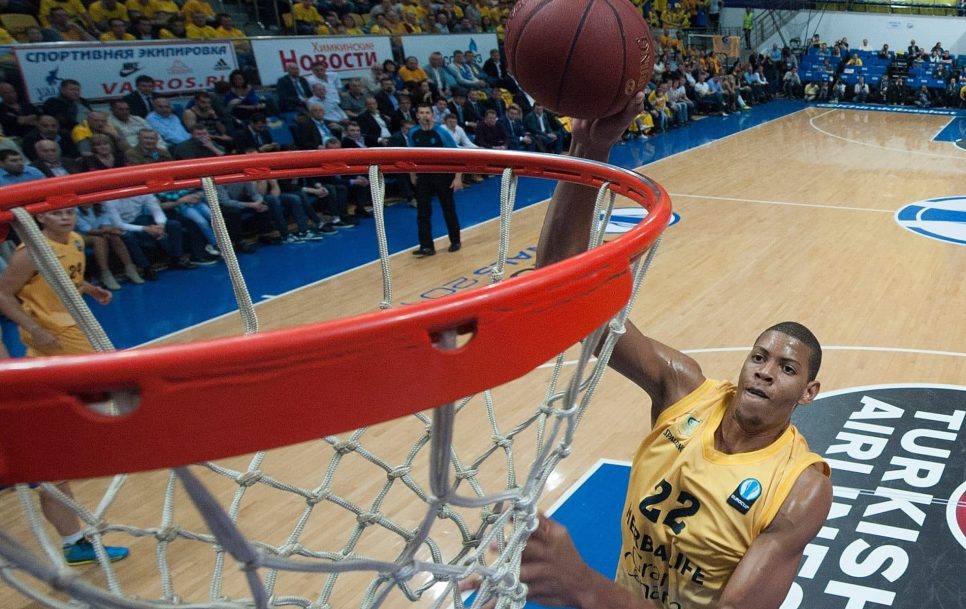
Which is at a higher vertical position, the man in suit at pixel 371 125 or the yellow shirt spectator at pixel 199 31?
the yellow shirt spectator at pixel 199 31

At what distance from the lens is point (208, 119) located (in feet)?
27.0

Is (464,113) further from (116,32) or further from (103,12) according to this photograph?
(103,12)

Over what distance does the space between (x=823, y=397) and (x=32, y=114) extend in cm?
671

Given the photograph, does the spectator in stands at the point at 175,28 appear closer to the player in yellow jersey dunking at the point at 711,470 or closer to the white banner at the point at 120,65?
the white banner at the point at 120,65

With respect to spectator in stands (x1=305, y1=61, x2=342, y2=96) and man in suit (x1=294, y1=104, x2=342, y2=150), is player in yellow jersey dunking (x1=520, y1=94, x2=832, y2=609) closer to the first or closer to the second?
man in suit (x1=294, y1=104, x2=342, y2=150)

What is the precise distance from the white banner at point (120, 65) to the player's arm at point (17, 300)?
195 inches

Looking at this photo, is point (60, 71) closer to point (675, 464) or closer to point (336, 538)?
point (336, 538)

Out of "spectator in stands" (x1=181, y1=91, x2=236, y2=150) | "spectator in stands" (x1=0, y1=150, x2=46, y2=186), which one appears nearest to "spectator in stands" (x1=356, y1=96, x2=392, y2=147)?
"spectator in stands" (x1=181, y1=91, x2=236, y2=150)

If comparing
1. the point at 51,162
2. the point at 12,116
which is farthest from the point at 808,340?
the point at 12,116

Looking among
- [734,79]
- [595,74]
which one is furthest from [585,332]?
[734,79]

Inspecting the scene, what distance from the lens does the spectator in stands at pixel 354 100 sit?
1016cm

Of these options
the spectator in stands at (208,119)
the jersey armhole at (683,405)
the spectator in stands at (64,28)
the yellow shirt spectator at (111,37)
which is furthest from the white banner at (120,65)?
the jersey armhole at (683,405)

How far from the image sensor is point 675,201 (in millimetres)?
9766

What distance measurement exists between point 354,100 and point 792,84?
15.1m
